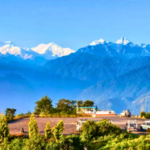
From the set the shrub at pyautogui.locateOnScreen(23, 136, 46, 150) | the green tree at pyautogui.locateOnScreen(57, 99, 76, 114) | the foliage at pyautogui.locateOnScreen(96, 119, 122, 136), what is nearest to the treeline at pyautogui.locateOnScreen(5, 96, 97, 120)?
the green tree at pyautogui.locateOnScreen(57, 99, 76, 114)

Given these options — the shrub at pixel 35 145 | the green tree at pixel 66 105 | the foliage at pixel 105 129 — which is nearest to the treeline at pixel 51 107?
the green tree at pixel 66 105

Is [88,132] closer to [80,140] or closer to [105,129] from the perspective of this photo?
[80,140]

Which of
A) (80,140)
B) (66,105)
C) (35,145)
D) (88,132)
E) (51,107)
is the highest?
(66,105)

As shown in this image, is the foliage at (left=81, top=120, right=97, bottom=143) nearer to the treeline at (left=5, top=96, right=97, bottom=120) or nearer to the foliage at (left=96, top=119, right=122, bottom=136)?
the foliage at (left=96, top=119, right=122, bottom=136)

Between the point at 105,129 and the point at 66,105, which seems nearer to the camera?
the point at 105,129

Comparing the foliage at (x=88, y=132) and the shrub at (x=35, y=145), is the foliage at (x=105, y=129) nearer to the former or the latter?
the foliage at (x=88, y=132)

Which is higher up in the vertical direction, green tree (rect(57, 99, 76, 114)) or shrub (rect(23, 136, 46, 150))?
green tree (rect(57, 99, 76, 114))

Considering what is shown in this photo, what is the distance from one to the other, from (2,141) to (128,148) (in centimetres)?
857

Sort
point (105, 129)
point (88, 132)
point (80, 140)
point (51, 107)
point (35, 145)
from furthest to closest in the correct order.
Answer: point (51, 107) < point (105, 129) < point (88, 132) < point (80, 140) < point (35, 145)

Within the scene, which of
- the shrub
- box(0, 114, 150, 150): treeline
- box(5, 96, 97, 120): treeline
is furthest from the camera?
box(5, 96, 97, 120): treeline

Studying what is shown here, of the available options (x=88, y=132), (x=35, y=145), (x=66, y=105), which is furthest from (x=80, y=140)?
(x=66, y=105)

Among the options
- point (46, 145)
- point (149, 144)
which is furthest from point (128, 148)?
point (46, 145)

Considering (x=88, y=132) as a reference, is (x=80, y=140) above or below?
below

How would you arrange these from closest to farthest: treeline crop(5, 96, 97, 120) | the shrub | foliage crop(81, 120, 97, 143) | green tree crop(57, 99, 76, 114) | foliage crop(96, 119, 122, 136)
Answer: the shrub < foliage crop(81, 120, 97, 143) < foliage crop(96, 119, 122, 136) < treeline crop(5, 96, 97, 120) < green tree crop(57, 99, 76, 114)
